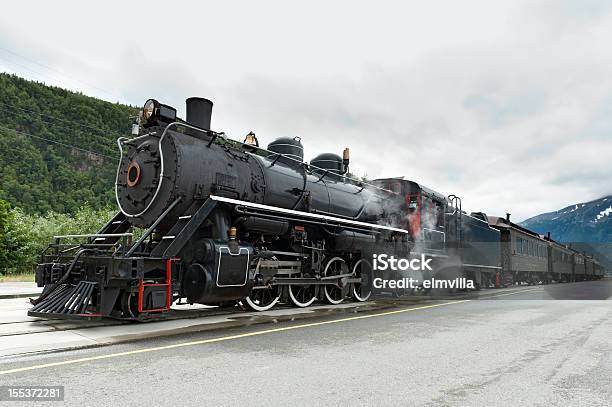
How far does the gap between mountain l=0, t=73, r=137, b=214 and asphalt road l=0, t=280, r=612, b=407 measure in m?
58.8

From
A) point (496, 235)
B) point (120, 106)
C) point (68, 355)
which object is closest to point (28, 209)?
point (120, 106)

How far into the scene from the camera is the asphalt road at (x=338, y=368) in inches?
131

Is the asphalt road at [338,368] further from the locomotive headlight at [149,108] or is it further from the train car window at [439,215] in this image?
the train car window at [439,215]

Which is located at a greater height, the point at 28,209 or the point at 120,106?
the point at 120,106

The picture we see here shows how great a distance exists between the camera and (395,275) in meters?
12.6

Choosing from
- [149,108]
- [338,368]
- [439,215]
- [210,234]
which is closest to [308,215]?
[210,234]

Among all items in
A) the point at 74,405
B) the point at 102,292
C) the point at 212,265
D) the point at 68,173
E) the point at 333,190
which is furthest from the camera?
the point at 68,173

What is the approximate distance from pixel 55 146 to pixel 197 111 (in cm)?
8479

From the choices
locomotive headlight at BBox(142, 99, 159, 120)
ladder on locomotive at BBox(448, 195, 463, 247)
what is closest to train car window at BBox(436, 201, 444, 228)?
ladder on locomotive at BBox(448, 195, 463, 247)

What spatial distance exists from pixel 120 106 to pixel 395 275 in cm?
10524

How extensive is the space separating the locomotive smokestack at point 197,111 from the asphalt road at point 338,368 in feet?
13.2

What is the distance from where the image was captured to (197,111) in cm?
850

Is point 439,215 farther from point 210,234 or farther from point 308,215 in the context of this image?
point 210,234

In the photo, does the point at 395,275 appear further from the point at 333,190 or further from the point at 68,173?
the point at 68,173
